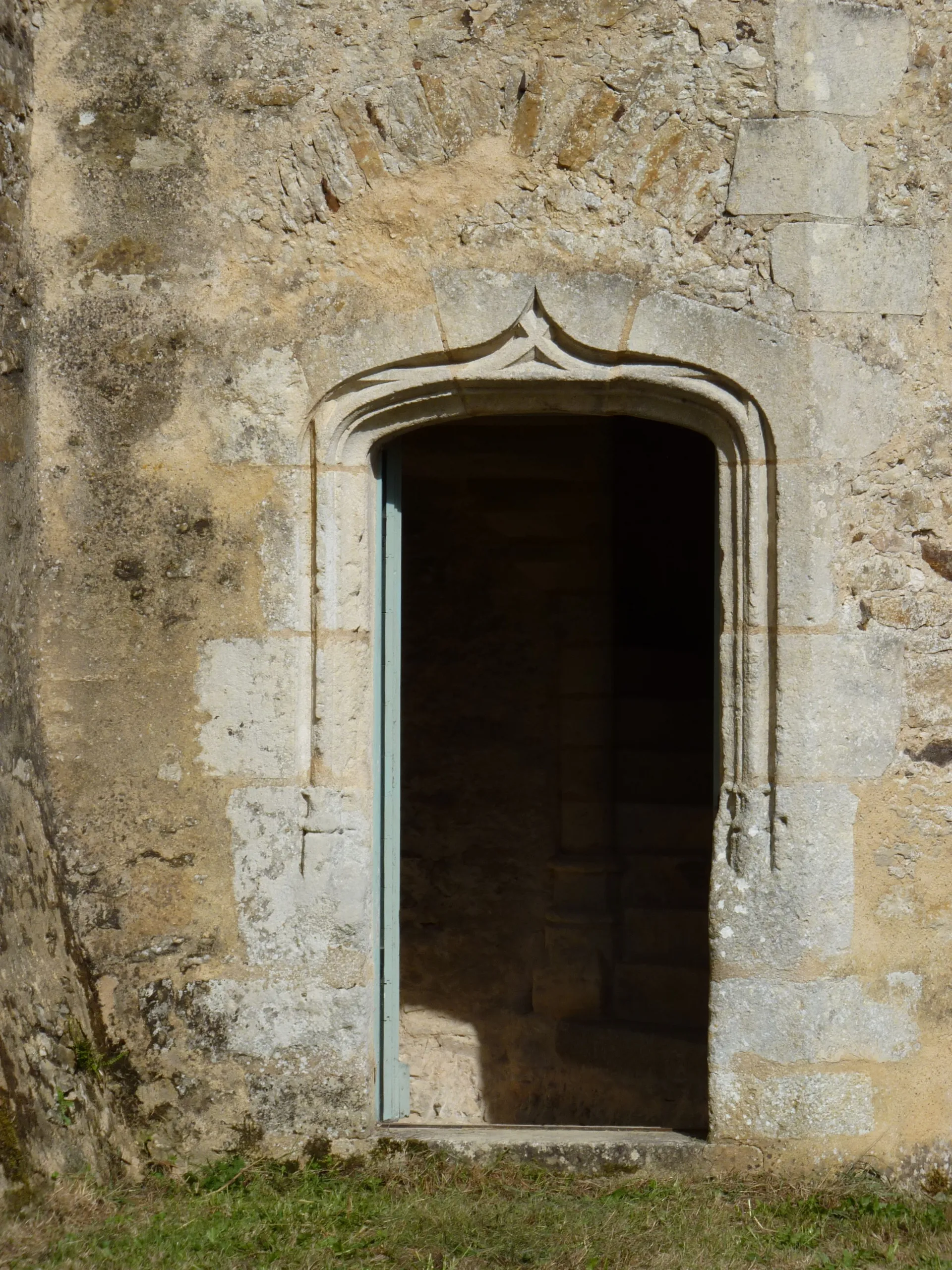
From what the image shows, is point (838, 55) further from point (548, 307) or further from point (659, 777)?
point (659, 777)

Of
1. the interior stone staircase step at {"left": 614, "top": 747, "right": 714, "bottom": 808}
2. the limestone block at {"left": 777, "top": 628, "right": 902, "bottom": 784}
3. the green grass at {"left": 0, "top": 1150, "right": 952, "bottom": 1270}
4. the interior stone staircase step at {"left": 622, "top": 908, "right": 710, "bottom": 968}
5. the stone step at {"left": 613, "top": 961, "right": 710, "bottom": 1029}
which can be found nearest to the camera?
the green grass at {"left": 0, "top": 1150, "right": 952, "bottom": 1270}

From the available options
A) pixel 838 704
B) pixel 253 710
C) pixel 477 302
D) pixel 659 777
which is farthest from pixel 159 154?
pixel 659 777

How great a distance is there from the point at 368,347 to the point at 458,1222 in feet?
7.26

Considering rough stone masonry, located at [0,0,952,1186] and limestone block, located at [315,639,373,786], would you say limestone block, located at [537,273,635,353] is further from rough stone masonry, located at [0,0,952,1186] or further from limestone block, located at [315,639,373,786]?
limestone block, located at [315,639,373,786]

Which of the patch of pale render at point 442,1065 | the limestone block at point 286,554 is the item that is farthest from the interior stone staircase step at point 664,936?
the limestone block at point 286,554

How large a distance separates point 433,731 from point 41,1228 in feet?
11.2

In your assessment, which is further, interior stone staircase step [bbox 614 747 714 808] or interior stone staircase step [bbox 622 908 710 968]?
interior stone staircase step [bbox 614 747 714 808]

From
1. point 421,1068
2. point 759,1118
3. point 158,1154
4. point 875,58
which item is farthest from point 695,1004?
point 875,58

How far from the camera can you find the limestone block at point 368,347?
146 inches

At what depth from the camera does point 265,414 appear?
375 cm

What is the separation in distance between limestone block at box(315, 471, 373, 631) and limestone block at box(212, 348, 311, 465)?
148mm

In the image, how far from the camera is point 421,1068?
20.7 feet

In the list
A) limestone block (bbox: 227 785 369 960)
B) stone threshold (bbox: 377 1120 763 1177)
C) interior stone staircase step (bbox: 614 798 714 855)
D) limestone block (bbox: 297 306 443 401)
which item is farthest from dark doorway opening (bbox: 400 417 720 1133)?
limestone block (bbox: 227 785 369 960)

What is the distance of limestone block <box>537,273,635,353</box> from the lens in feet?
12.1
